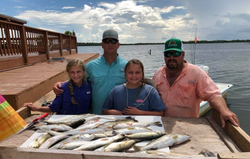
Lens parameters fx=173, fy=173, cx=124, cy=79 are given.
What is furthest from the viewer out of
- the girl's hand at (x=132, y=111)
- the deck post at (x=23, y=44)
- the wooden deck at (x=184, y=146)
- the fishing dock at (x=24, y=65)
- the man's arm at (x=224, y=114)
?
the deck post at (x=23, y=44)

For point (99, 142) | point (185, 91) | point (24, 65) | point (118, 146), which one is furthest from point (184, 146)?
point (24, 65)

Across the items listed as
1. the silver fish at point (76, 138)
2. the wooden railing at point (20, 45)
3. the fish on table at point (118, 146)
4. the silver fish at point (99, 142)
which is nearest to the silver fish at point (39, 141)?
the silver fish at point (76, 138)

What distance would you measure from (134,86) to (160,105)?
49 centimetres

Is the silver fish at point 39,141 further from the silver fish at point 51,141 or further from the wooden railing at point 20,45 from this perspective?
the wooden railing at point 20,45

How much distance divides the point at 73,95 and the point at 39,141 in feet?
4.37

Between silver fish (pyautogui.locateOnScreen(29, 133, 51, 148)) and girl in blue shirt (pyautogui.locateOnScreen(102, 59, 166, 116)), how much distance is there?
97cm

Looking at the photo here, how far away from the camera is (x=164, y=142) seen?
5.17 ft

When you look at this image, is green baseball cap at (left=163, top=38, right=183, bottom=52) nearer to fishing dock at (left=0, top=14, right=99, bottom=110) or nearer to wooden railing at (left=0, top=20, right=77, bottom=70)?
fishing dock at (left=0, top=14, right=99, bottom=110)

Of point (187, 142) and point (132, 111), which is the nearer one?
point (187, 142)

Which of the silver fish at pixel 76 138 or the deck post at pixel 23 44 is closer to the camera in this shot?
the silver fish at pixel 76 138

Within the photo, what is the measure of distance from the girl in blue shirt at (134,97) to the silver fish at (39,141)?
97 cm

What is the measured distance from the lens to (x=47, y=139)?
5.44 feet

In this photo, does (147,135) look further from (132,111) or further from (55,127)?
(55,127)

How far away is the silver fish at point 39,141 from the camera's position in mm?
1546
